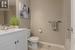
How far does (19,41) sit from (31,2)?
2544mm

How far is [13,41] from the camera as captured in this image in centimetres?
295

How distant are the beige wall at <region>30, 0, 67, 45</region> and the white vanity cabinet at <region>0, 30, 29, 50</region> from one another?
1746 mm

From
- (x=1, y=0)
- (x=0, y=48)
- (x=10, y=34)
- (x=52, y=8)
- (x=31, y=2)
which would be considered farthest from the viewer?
(x=31, y=2)

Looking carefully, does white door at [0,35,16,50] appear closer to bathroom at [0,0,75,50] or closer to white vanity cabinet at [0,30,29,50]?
white vanity cabinet at [0,30,29,50]

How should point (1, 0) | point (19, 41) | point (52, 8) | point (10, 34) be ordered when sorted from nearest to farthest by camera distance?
point (10, 34) → point (19, 41) → point (1, 0) → point (52, 8)

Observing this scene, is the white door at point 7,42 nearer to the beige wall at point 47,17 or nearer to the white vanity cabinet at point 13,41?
the white vanity cabinet at point 13,41

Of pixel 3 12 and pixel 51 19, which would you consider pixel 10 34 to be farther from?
pixel 51 19

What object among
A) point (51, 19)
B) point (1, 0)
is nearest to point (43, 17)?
point (51, 19)

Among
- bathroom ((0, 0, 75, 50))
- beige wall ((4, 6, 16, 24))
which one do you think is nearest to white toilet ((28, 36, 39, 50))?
bathroom ((0, 0, 75, 50))

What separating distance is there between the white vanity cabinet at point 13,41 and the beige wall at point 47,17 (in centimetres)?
175

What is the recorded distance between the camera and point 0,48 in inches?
99.7

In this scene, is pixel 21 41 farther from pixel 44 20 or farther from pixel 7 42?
pixel 44 20

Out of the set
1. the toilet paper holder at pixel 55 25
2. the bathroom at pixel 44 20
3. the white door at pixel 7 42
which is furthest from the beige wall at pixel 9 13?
the toilet paper holder at pixel 55 25

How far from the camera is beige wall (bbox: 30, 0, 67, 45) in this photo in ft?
15.6
